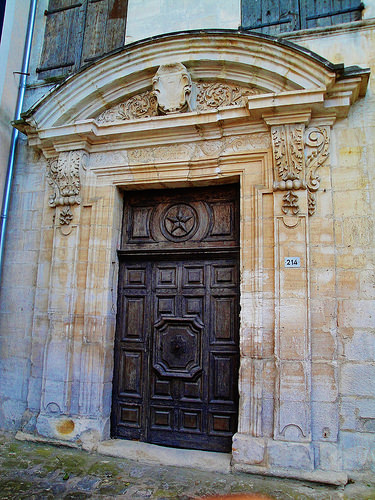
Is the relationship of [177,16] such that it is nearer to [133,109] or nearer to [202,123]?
[133,109]

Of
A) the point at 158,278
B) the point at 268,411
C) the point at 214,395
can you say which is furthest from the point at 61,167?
the point at 268,411

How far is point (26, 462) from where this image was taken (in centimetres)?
374

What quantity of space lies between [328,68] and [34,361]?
435 centimetres

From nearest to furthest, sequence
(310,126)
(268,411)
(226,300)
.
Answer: (268,411) → (310,126) → (226,300)

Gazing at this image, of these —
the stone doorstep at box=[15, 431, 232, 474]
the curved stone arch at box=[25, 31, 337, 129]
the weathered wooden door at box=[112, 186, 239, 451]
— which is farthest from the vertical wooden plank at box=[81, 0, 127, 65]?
the stone doorstep at box=[15, 431, 232, 474]

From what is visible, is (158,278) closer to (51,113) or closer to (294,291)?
(294,291)

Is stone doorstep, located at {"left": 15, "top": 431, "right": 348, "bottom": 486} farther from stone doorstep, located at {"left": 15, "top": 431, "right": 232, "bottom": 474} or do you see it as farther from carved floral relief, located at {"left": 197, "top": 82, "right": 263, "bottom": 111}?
carved floral relief, located at {"left": 197, "top": 82, "right": 263, "bottom": 111}

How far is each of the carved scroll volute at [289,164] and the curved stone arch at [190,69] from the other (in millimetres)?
481

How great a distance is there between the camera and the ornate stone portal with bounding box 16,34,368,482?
3600 mm

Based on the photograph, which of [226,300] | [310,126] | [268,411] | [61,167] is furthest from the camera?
[61,167]

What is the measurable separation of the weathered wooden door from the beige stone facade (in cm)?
21

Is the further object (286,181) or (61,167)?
(61,167)

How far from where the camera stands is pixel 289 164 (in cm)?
387

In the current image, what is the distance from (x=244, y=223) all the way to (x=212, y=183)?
649 millimetres
